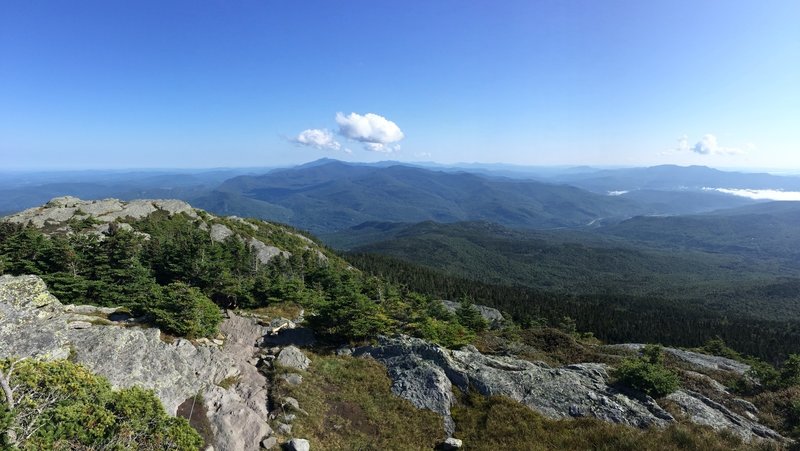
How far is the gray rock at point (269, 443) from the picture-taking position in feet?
59.1

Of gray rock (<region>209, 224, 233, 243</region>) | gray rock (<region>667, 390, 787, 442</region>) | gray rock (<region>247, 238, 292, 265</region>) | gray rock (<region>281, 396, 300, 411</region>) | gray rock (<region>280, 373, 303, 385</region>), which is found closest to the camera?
gray rock (<region>281, 396, 300, 411</region>)

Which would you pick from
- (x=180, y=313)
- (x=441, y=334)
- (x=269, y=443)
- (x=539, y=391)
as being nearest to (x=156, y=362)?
(x=180, y=313)

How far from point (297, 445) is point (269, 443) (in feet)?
4.75

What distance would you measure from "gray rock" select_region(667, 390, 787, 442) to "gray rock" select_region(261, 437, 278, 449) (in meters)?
27.6

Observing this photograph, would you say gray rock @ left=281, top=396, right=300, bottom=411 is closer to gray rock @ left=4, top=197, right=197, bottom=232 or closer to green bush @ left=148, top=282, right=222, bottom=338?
green bush @ left=148, top=282, right=222, bottom=338

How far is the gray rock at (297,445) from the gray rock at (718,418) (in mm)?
26017

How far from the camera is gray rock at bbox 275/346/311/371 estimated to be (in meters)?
26.8

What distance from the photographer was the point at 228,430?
18.2 meters

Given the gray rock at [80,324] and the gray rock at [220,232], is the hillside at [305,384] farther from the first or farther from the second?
the gray rock at [220,232]

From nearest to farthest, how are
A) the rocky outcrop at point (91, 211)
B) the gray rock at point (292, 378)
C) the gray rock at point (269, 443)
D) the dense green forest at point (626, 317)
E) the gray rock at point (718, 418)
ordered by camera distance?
the gray rock at point (269, 443)
the gray rock at point (718, 418)
the gray rock at point (292, 378)
the rocky outcrop at point (91, 211)
the dense green forest at point (626, 317)

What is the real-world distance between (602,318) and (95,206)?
170 m

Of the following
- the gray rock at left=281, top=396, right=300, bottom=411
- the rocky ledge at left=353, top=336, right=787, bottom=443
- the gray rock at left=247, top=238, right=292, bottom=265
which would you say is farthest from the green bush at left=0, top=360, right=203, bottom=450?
the gray rock at left=247, top=238, right=292, bottom=265

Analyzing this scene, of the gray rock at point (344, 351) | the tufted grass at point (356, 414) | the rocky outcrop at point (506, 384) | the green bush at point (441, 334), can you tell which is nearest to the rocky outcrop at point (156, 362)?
the tufted grass at point (356, 414)

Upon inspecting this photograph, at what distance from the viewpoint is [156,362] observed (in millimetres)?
20359
